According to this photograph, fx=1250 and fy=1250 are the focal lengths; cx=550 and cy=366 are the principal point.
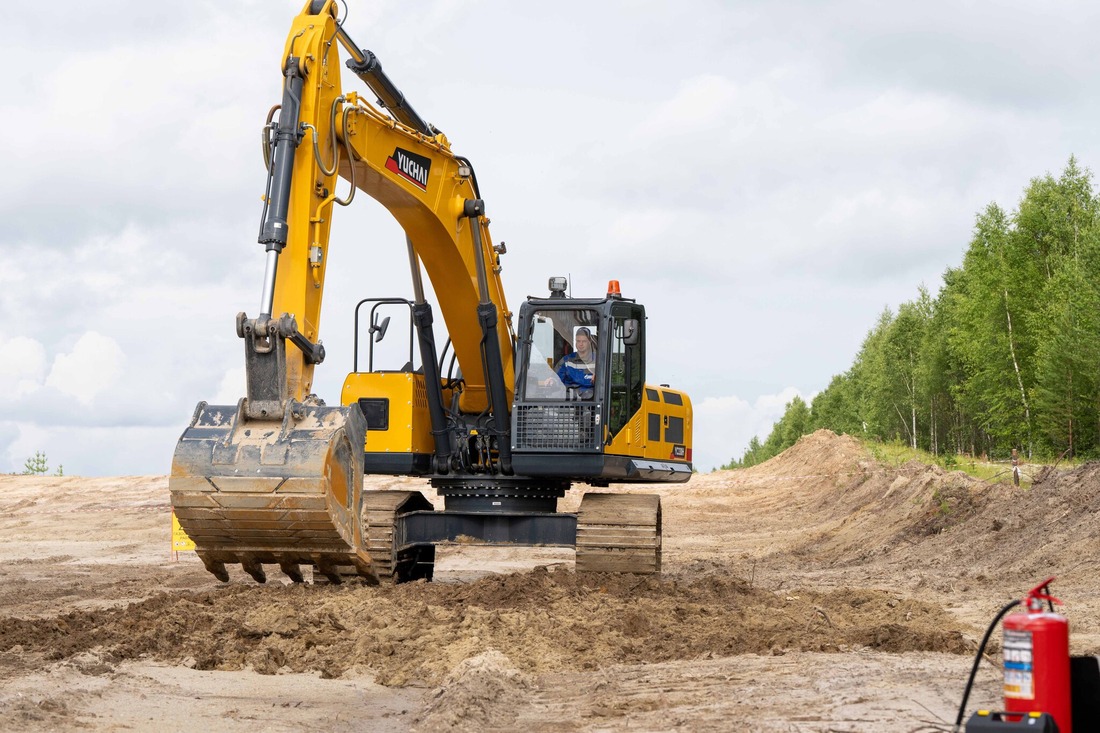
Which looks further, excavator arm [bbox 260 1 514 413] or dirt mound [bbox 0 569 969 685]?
excavator arm [bbox 260 1 514 413]

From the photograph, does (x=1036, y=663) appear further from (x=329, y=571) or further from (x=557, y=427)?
(x=557, y=427)

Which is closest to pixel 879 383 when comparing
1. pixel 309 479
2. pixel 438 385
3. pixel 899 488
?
pixel 899 488

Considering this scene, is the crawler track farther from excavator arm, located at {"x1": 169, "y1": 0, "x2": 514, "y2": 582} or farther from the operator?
excavator arm, located at {"x1": 169, "y1": 0, "x2": 514, "y2": 582}

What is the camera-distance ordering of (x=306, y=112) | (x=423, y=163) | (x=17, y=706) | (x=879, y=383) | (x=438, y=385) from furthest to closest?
(x=879, y=383)
(x=438, y=385)
(x=423, y=163)
(x=306, y=112)
(x=17, y=706)

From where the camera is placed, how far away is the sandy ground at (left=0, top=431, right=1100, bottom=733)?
710cm

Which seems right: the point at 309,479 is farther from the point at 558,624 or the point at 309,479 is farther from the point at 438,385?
the point at 438,385

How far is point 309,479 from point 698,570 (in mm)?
10570

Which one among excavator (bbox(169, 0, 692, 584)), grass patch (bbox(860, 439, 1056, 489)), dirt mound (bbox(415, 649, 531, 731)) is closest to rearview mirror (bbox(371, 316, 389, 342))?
excavator (bbox(169, 0, 692, 584))

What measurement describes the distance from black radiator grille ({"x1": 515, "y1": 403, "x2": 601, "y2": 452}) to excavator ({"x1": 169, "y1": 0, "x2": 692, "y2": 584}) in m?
0.01

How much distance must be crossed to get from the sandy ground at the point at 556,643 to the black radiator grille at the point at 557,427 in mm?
1349

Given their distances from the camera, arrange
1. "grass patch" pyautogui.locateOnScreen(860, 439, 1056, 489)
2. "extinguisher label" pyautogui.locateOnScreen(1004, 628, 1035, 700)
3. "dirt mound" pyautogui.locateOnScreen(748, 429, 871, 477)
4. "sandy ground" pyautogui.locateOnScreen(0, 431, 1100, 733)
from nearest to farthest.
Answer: "extinguisher label" pyautogui.locateOnScreen(1004, 628, 1035, 700) < "sandy ground" pyautogui.locateOnScreen(0, 431, 1100, 733) < "grass patch" pyautogui.locateOnScreen(860, 439, 1056, 489) < "dirt mound" pyautogui.locateOnScreen(748, 429, 871, 477)

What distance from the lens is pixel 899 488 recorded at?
83.0ft

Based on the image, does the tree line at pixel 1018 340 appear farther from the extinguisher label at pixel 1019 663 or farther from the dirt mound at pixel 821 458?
the extinguisher label at pixel 1019 663

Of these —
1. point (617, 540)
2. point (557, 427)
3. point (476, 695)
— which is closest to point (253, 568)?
point (476, 695)
